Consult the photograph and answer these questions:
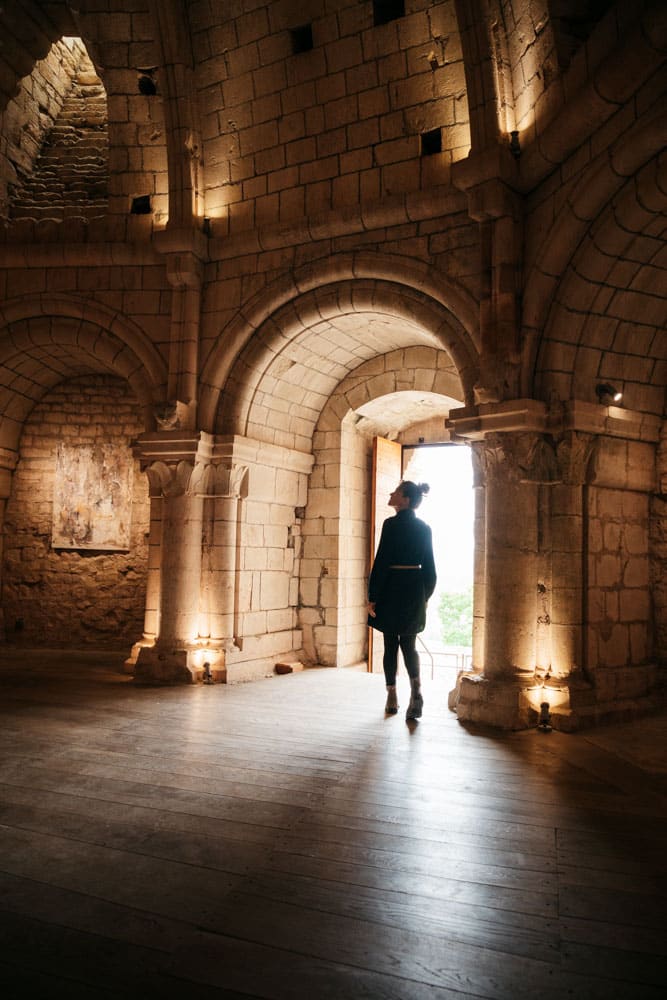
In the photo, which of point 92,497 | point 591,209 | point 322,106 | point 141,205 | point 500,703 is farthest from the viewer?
point 92,497

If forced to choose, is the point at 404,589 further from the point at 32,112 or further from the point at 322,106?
the point at 32,112

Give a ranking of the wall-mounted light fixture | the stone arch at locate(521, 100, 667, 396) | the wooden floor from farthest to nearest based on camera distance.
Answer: the wall-mounted light fixture
the stone arch at locate(521, 100, 667, 396)
the wooden floor

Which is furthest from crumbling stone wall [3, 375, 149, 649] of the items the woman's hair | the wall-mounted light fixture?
the wall-mounted light fixture

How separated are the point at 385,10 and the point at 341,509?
4273mm

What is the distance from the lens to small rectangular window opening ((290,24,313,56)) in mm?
5770

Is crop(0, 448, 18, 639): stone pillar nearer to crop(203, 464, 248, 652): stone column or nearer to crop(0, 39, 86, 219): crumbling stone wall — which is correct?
crop(0, 39, 86, 219): crumbling stone wall

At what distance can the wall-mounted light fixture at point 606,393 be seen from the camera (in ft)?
15.7

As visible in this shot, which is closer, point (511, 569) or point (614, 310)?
point (511, 569)

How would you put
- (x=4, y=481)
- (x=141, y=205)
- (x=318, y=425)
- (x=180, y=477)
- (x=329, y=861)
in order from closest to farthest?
(x=329, y=861) → (x=180, y=477) → (x=141, y=205) → (x=318, y=425) → (x=4, y=481)

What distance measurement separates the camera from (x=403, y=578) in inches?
183

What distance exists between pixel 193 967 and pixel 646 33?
4670 millimetres

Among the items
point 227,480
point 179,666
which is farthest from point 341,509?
point 179,666

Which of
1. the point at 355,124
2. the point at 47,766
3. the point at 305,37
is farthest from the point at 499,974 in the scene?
the point at 305,37

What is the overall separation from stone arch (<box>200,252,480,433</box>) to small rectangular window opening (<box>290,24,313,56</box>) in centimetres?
180
